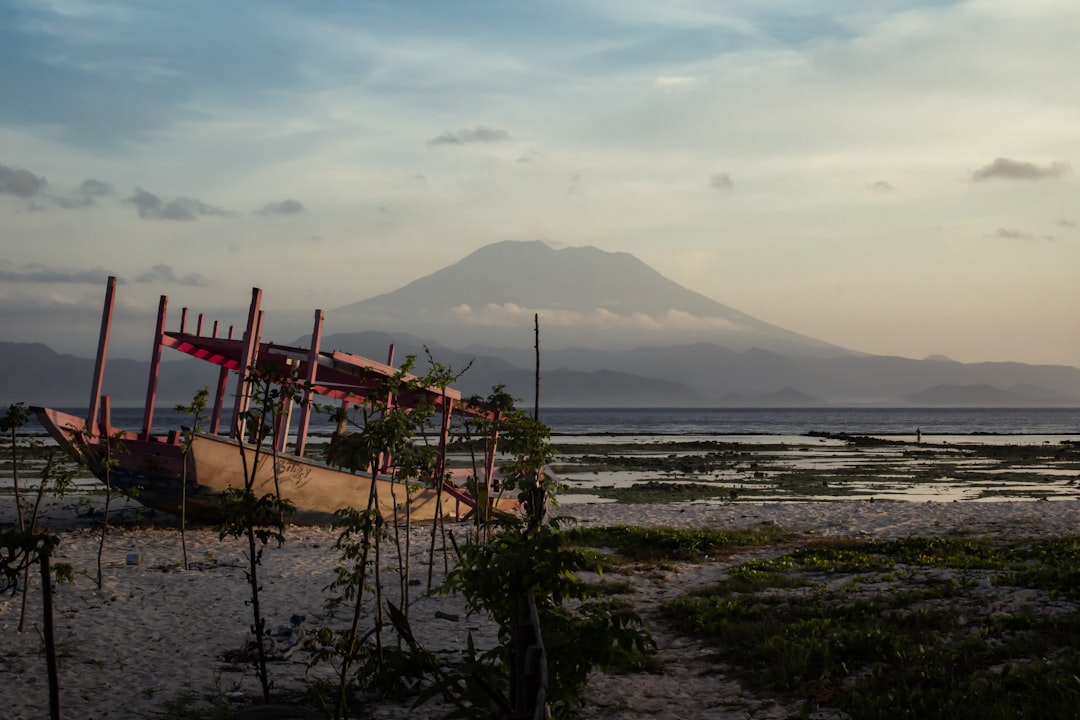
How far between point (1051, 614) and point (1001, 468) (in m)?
37.0

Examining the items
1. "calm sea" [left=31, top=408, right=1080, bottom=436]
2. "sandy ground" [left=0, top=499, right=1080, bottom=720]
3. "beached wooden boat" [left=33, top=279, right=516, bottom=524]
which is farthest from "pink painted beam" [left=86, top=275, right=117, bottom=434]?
"calm sea" [left=31, top=408, right=1080, bottom=436]

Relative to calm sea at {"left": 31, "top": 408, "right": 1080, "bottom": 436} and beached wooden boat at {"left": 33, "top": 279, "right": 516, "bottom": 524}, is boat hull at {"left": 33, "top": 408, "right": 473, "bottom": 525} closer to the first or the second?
beached wooden boat at {"left": 33, "top": 279, "right": 516, "bottom": 524}

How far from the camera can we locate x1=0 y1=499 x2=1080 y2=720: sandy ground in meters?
7.72

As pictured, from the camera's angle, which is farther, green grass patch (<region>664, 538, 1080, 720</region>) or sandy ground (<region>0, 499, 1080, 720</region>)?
sandy ground (<region>0, 499, 1080, 720</region>)

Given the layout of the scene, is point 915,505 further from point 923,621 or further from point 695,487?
point 923,621

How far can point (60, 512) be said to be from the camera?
21.8 m

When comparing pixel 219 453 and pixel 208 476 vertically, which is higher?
pixel 219 453

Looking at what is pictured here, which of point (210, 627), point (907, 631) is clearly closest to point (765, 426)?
point (907, 631)

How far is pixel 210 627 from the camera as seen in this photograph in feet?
33.9

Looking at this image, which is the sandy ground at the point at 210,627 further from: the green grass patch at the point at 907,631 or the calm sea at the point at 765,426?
the calm sea at the point at 765,426

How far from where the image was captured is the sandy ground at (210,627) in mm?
7723

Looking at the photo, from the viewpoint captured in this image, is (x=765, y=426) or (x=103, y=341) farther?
(x=765, y=426)

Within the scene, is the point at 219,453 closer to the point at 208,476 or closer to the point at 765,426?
the point at 208,476

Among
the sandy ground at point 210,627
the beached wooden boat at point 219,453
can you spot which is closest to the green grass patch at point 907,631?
the sandy ground at point 210,627
